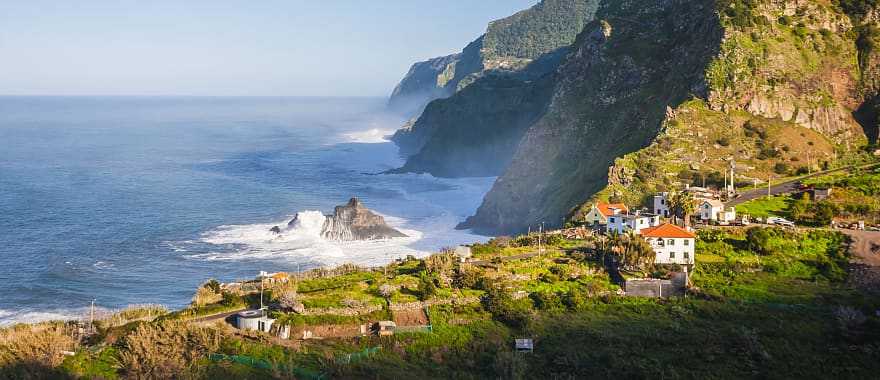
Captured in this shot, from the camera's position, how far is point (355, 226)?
3814 inches

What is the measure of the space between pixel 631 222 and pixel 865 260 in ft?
56.9

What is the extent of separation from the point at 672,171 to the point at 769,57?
79.5ft

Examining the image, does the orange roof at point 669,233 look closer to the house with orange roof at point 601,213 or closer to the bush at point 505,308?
the house with orange roof at point 601,213

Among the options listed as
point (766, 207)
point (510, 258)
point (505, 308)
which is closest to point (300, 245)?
point (510, 258)

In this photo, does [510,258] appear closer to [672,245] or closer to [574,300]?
[574,300]

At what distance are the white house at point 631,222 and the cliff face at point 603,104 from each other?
698 inches

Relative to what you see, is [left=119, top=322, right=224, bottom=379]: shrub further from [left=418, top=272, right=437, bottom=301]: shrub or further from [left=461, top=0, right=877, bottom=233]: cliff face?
[left=461, top=0, right=877, bottom=233]: cliff face

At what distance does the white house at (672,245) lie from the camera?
58.1 metres

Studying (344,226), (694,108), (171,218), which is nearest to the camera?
(694,108)

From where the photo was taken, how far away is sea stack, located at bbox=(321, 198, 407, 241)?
9531 cm

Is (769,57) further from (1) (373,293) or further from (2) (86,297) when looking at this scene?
(2) (86,297)

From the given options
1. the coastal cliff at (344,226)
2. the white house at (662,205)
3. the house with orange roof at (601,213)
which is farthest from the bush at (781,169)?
the coastal cliff at (344,226)

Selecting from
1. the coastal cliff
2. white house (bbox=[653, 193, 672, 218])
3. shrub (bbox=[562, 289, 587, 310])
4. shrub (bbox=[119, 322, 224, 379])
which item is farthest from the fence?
the coastal cliff

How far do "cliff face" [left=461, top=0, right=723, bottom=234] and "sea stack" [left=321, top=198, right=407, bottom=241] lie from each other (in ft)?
42.7
